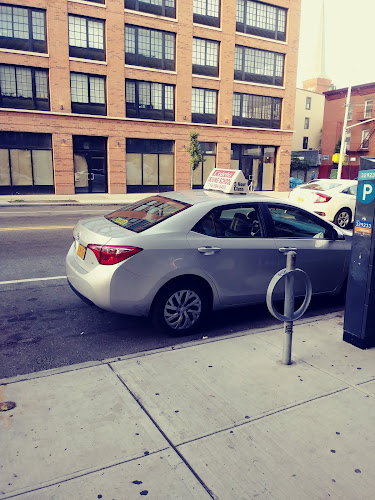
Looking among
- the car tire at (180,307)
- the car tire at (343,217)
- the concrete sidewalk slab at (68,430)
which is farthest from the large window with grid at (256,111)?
the concrete sidewalk slab at (68,430)

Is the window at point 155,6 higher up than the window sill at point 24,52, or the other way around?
the window at point 155,6

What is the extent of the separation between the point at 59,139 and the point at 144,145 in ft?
19.1

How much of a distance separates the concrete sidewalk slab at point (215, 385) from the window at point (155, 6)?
93.6 ft

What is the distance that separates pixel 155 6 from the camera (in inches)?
1109

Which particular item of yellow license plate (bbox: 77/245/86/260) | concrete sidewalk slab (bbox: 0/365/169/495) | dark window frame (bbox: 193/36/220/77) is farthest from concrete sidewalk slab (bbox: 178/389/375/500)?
dark window frame (bbox: 193/36/220/77)

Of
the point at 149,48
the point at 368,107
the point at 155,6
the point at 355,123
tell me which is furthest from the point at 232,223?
the point at 355,123

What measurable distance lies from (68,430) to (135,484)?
2.46 ft

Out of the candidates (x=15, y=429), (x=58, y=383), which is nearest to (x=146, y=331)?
(x=58, y=383)

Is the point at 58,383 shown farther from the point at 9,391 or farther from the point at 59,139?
the point at 59,139

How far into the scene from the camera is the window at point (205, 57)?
30.3 meters

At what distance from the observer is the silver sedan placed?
4578mm

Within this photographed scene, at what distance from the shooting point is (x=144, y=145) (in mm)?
29594

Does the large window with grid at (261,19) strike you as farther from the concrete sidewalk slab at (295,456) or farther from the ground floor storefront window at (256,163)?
the concrete sidewalk slab at (295,456)

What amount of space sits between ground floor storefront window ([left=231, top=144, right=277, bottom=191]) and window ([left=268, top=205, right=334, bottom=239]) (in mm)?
28010
